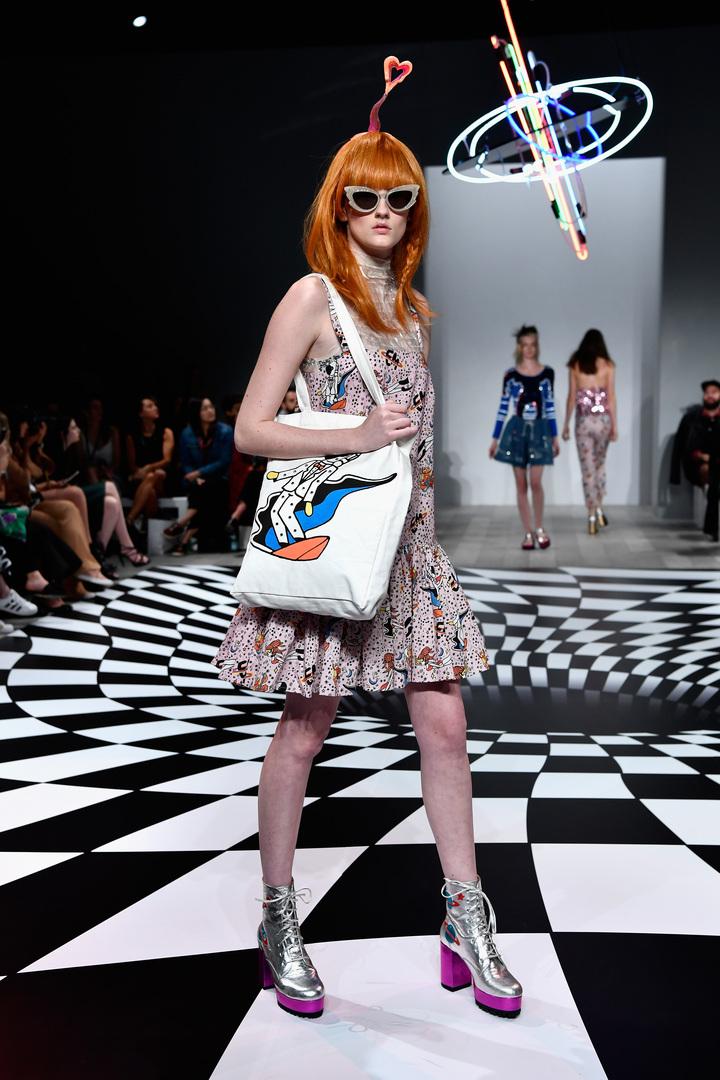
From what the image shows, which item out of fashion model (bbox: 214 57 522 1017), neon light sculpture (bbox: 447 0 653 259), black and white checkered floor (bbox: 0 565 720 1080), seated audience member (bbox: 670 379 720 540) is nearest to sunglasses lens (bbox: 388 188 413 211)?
fashion model (bbox: 214 57 522 1017)

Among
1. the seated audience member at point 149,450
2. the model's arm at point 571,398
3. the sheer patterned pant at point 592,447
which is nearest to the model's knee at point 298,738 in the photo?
the seated audience member at point 149,450

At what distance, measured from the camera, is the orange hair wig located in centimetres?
162

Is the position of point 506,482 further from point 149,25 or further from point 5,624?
point 5,624

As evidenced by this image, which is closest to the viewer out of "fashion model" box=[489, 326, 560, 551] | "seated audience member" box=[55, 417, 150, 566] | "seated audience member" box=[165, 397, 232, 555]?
"seated audience member" box=[55, 417, 150, 566]

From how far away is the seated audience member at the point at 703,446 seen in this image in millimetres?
7535

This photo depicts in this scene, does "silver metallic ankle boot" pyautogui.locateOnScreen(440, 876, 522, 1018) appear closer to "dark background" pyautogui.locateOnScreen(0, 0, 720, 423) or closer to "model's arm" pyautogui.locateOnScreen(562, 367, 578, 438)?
"model's arm" pyautogui.locateOnScreen(562, 367, 578, 438)

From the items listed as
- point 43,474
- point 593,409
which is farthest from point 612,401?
point 43,474

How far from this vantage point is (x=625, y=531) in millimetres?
7965

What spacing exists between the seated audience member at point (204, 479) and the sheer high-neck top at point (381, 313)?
5459mm

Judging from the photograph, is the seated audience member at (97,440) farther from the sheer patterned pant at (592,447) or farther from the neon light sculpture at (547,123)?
the sheer patterned pant at (592,447)

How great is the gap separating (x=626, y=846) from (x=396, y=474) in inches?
44.3

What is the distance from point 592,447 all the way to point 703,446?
3.12 feet

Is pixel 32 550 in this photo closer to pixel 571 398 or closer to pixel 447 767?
pixel 447 767

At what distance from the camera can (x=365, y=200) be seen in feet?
5.34
